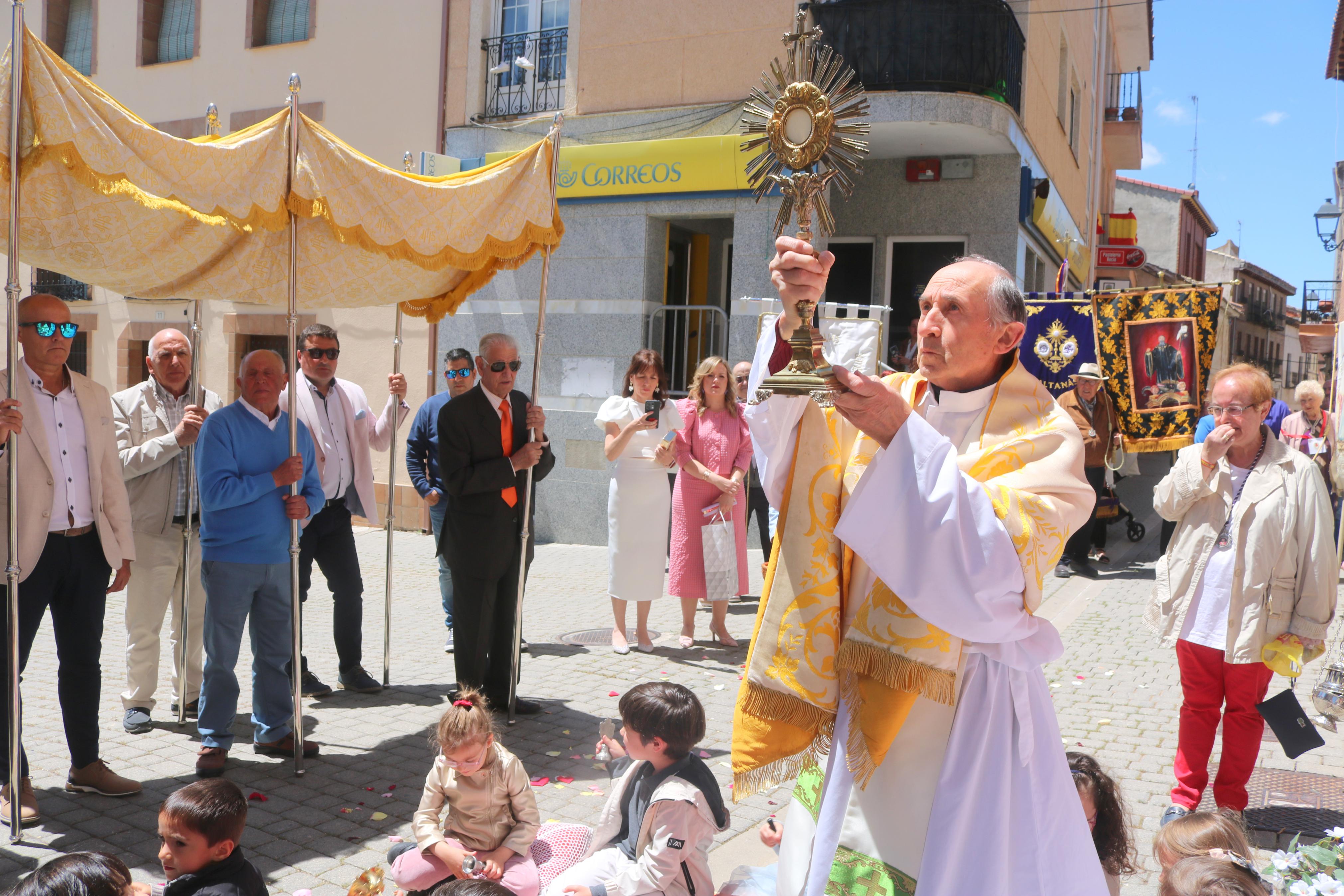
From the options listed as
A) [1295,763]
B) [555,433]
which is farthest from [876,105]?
[1295,763]

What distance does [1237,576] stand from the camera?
4.35 metres

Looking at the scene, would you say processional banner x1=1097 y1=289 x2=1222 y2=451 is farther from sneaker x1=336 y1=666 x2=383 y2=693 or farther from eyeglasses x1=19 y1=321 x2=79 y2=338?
eyeglasses x1=19 y1=321 x2=79 y2=338

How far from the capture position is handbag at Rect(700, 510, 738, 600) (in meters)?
7.34

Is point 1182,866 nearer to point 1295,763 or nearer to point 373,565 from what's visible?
point 1295,763

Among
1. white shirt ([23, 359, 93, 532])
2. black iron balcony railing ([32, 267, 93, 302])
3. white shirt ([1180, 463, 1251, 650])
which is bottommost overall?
white shirt ([1180, 463, 1251, 650])

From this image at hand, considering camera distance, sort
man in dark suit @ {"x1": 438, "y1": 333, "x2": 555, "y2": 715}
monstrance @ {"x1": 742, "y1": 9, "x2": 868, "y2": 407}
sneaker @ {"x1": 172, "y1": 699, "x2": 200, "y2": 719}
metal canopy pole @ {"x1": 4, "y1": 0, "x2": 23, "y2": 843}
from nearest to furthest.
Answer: monstrance @ {"x1": 742, "y1": 9, "x2": 868, "y2": 407} < metal canopy pole @ {"x1": 4, "y1": 0, "x2": 23, "y2": 843} < man in dark suit @ {"x1": 438, "y1": 333, "x2": 555, "y2": 715} < sneaker @ {"x1": 172, "y1": 699, "x2": 200, "y2": 719}

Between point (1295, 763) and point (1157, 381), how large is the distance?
224 inches

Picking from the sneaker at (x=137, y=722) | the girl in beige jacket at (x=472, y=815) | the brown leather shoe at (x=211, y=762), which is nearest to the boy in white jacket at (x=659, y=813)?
the girl in beige jacket at (x=472, y=815)

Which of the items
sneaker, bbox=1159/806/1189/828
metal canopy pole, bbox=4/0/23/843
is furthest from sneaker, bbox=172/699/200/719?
sneaker, bbox=1159/806/1189/828

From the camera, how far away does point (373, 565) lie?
11.0 m

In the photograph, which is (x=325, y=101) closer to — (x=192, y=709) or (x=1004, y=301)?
(x=192, y=709)

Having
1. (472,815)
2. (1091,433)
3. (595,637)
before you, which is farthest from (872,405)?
(1091,433)

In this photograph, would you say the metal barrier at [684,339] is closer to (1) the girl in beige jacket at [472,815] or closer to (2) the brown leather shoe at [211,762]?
(2) the brown leather shoe at [211,762]

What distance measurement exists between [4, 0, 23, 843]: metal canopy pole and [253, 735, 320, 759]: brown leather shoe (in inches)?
43.6
